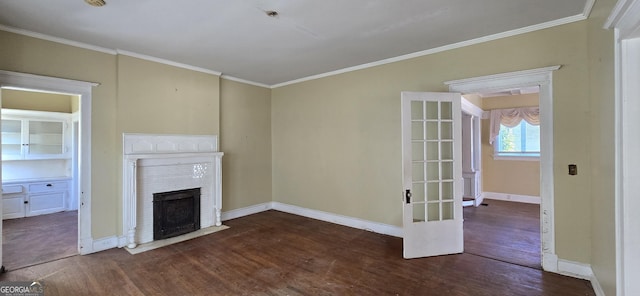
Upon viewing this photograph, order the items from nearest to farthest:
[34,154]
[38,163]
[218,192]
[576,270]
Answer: [576,270] < [218,192] < [34,154] < [38,163]

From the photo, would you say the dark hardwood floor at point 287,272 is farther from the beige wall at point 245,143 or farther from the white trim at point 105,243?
the beige wall at point 245,143

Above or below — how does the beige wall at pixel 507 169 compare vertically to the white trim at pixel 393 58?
below

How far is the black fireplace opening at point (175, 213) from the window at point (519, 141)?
701 cm

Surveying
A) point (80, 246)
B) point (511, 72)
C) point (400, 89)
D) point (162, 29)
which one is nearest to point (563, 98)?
point (511, 72)

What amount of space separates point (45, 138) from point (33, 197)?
118cm

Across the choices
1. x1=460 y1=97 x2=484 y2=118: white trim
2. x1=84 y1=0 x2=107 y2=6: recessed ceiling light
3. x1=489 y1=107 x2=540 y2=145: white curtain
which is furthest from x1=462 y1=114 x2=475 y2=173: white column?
x1=84 y1=0 x2=107 y2=6: recessed ceiling light

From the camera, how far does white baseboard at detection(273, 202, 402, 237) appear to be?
13.2ft

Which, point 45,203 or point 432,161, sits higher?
point 432,161

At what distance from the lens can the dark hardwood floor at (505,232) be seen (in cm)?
327

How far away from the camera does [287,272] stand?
291cm

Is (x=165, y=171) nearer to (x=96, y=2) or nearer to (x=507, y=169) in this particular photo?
(x=96, y=2)

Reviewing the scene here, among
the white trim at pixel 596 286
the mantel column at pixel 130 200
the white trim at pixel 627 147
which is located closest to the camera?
the white trim at pixel 627 147

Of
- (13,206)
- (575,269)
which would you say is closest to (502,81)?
(575,269)

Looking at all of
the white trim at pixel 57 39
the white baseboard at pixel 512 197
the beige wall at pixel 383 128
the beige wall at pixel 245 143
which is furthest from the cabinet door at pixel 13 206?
the white baseboard at pixel 512 197
